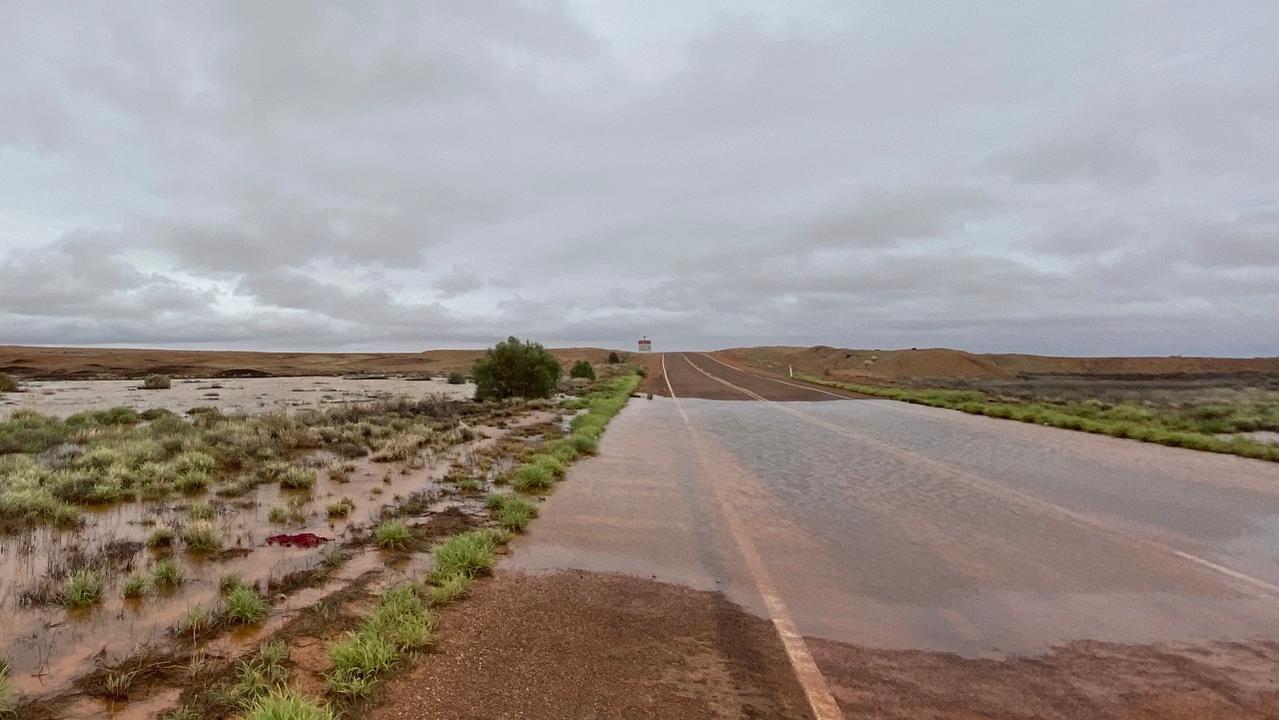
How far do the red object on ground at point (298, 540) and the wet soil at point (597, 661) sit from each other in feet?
10.3

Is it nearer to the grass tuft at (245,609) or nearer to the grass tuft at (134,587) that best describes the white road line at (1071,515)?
the grass tuft at (245,609)

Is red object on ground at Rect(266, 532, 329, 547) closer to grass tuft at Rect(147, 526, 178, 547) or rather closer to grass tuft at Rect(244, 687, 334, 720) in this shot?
grass tuft at Rect(147, 526, 178, 547)

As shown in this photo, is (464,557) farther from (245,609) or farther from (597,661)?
(597,661)

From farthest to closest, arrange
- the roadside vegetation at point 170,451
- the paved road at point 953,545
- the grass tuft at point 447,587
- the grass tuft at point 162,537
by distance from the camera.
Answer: the roadside vegetation at point 170,451 → the grass tuft at point 162,537 → the grass tuft at point 447,587 → the paved road at point 953,545

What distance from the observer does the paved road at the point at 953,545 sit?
5.12m

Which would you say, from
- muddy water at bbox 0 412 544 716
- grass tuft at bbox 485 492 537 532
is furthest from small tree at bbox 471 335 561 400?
grass tuft at bbox 485 492 537 532

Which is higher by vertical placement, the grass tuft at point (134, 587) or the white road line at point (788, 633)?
the white road line at point (788, 633)

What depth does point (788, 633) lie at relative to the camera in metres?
5.30

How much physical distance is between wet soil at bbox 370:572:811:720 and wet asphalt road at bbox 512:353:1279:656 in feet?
2.44

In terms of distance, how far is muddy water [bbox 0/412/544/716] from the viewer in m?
5.15

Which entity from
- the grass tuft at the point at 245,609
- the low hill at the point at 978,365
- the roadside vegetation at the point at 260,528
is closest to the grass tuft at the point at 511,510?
the roadside vegetation at the point at 260,528

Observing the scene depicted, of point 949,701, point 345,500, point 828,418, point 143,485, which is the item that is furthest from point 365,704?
point 828,418

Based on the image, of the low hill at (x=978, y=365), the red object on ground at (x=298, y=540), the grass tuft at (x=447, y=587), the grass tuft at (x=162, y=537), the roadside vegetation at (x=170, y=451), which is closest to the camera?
the grass tuft at (x=447, y=587)

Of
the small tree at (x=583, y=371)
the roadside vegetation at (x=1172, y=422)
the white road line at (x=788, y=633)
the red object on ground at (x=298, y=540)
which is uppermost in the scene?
the small tree at (x=583, y=371)
